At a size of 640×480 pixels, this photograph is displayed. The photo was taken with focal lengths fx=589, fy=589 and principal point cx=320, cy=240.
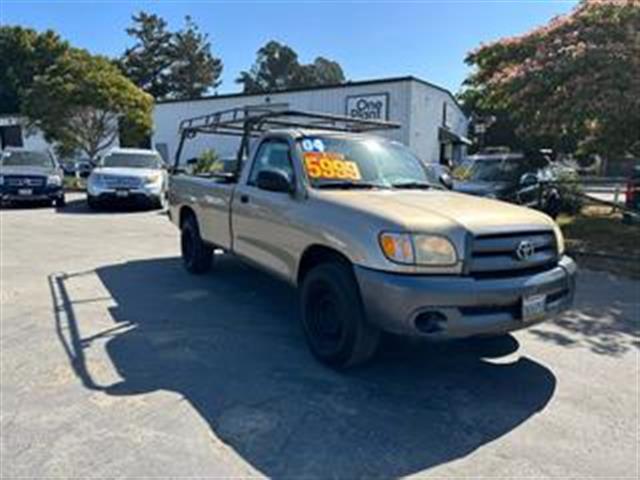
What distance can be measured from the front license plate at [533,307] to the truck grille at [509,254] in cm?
20

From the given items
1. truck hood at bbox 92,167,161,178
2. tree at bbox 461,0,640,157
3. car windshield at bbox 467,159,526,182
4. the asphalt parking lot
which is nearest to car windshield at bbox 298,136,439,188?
the asphalt parking lot

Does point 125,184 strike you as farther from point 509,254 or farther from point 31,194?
point 509,254

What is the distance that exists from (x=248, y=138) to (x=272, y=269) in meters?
2.03

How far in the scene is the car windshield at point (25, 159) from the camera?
1720 centimetres

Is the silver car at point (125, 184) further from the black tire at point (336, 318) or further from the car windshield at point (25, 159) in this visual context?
the black tire at point (336, 318)

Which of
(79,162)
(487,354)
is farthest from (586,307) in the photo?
(79,162)

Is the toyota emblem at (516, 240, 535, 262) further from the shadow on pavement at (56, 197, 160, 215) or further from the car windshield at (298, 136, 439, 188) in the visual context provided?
the shadow on pavement at (56, 197, 160, 215)

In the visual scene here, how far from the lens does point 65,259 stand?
29.8 feet

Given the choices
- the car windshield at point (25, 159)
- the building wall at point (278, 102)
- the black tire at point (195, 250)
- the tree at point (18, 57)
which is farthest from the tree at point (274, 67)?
the black tire at point (195, 250)

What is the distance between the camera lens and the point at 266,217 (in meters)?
5.57

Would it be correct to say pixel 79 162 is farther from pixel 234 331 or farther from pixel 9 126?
pixel 234 331

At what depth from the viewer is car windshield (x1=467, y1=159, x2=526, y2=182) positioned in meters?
13.6

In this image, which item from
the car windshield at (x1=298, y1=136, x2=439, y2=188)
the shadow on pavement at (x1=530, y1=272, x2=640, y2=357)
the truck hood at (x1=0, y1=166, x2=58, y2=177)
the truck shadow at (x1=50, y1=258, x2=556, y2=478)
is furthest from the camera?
the truck hood at (x1=0, y1=166, x2=58, y2=177)

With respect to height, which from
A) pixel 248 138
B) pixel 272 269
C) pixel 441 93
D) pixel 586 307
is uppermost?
pixel 441 93
